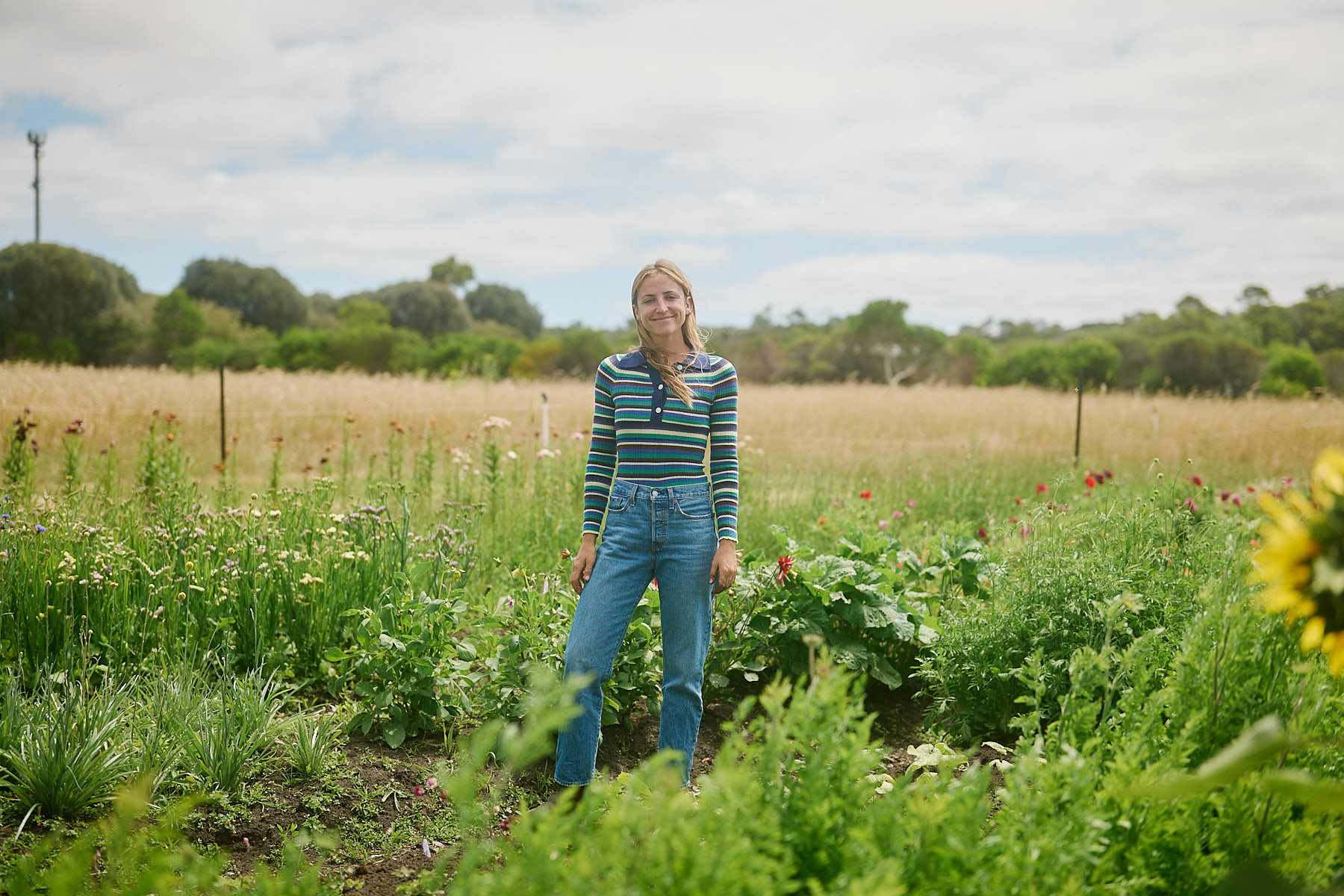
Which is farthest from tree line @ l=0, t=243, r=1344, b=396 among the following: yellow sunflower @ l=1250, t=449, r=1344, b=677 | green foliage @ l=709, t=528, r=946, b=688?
yellow sunflower @ l=1250, t=449, r=1344, b=677

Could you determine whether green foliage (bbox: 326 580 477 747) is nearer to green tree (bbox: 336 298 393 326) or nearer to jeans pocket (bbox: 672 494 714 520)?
jeans pocket (bbox: 672 494 714 520)

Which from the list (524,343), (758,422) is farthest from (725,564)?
(524,343)

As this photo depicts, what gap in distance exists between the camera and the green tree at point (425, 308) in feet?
139

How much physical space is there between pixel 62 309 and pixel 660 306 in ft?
101

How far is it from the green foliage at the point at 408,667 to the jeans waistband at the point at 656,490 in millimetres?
811

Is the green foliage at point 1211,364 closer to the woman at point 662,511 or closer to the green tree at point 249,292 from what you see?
the woman at point 662,511

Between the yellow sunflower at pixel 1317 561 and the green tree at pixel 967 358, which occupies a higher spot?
the green tree at pixel 967 358

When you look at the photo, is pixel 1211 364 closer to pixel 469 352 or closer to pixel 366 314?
pixel 469 352

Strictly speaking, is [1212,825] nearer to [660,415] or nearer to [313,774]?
[660,415]

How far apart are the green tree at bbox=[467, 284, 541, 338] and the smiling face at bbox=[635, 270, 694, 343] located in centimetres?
4939

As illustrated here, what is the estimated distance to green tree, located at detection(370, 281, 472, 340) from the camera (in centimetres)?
4225

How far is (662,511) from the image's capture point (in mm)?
2719

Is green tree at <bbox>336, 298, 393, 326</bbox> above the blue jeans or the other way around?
above

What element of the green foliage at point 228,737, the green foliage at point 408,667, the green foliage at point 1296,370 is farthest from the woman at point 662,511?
the green foliage at point 1296,370
